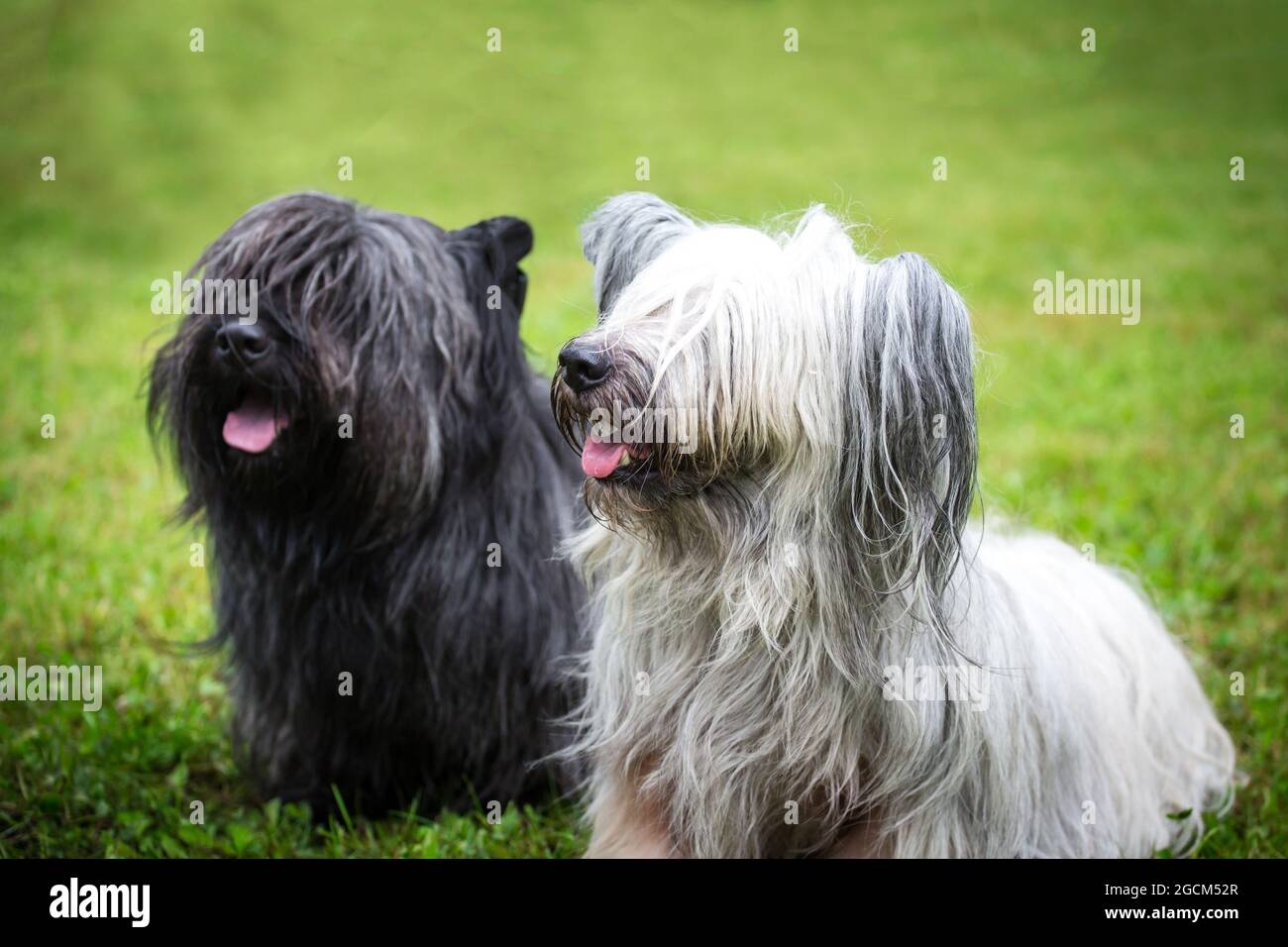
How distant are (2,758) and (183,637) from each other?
1120 millimetres

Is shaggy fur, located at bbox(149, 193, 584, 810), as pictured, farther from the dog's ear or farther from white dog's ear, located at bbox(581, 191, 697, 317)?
white dog's ear, located at bbox(581, 191, 697, 317)

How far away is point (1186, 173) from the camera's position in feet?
41.7

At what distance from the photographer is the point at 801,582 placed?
309cm

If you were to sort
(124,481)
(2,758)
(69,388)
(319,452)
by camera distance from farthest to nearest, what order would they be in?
(69,388)
(124,481)
(2,758)
(319,452)

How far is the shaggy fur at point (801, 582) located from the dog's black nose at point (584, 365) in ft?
0.04

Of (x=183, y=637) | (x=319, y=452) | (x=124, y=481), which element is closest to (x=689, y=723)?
(x=319, y=452)

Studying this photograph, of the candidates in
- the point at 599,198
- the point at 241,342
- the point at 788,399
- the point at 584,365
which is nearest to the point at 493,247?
the point at 241,342

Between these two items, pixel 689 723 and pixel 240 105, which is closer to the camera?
pixel 689 723

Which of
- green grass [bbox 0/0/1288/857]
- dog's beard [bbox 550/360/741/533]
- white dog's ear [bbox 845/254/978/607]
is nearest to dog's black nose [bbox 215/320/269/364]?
dog's beard [bbox 550/360/741/533]

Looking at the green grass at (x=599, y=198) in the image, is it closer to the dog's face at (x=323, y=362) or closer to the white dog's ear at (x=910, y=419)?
the white dog's ear at (x=910, y=419)

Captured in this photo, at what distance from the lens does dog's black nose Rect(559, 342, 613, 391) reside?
9.75 feet

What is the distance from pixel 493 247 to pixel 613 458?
3.93 ft

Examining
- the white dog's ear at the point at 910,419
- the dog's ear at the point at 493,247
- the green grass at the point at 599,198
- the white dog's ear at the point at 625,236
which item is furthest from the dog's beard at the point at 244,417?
the white dog's ear at the point at 910,419

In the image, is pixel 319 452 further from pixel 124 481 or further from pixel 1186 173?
pixel 1186 173
